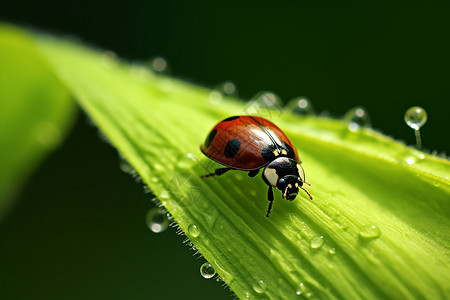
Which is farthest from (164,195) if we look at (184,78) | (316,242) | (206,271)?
(184,78)

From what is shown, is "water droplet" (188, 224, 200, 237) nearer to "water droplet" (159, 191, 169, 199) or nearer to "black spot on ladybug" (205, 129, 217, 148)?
"water droplet" (159, 191, 169, 199)

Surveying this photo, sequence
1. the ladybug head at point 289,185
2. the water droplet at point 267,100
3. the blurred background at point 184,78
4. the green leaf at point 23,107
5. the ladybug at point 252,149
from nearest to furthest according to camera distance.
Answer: the ladybug head at point 289,185
the ladybug at point 252,149
the water droplet at point 267,100
the green leaf at point 23,107
the blurred background at point 184,78

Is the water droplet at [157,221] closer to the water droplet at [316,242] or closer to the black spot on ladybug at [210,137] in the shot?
the black spot on ladybug at [210,137]

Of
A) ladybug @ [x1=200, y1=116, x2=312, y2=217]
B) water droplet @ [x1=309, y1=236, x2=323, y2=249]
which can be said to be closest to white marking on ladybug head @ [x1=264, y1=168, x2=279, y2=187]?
ladybug @ [x1=200, y1=116, x2=312, y2=217]

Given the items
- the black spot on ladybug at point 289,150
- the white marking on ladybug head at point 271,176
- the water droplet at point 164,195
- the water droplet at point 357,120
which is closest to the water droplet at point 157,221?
the water droplet at point 164,195

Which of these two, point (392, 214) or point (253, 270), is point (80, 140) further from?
point (392, 214)
